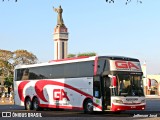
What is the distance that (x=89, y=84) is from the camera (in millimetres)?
22375

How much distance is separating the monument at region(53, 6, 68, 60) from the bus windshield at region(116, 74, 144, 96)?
93.5 m

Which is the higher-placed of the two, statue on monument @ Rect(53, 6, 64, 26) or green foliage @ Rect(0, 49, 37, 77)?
statue on monument @ Rect(53, 6, 64, 26)

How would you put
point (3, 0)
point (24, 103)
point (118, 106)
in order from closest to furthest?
1. point (3, 0)
2. point (118, 106)
3. point (24, 103)

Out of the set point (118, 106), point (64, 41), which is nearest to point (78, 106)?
point (118, 106)

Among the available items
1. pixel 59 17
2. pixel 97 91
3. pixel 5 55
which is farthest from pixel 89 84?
pixel 59 17

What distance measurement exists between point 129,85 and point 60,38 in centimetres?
9574

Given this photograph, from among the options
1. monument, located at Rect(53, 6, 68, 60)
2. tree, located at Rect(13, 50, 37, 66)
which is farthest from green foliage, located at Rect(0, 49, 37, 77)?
monument, located at Rect(53, 6, 68, 60)

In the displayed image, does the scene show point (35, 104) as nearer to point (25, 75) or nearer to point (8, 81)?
point (25, 75)

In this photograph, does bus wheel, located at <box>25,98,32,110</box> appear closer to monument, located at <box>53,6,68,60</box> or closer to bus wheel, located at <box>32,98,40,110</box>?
bus wheel, located at <box>32,98,40,110</box>

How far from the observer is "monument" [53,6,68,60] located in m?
115

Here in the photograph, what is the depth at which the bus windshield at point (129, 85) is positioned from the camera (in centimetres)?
2097

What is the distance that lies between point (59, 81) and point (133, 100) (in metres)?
5.60

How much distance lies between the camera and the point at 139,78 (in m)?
21.8

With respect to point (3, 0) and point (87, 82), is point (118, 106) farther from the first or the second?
point (3, 0)
